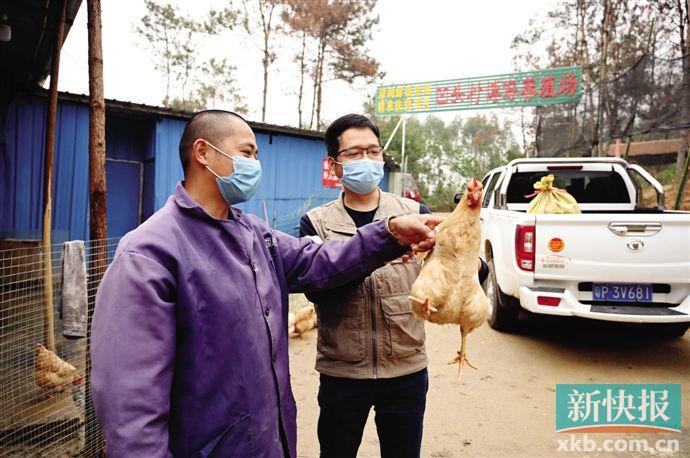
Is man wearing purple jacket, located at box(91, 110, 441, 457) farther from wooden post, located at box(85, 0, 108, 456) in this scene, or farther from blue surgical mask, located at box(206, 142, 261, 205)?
wooden post, located at box(85, 0, 108, 456)

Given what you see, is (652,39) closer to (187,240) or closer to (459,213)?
(459,213)

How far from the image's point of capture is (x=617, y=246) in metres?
4.37

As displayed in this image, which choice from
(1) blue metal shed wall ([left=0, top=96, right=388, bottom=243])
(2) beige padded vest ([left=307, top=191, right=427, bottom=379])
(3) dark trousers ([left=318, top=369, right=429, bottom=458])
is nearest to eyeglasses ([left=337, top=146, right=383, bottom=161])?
(2) beige padded vest ([left=307, top=191, right=427, bottom=379])

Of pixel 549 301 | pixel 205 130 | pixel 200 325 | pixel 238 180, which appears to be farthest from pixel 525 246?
pixel 200 325

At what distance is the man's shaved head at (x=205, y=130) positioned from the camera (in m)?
1.56

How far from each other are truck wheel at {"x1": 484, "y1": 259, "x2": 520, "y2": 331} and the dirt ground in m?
0.16

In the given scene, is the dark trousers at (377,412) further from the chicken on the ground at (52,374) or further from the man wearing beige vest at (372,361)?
the chicken on the ground at (52,374)

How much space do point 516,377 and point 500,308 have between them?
1.38m

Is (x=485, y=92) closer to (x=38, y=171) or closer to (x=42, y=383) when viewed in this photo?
(x=38, y=171)

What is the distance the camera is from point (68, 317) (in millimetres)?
3055

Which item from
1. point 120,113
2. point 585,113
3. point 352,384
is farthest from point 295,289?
point 585,113

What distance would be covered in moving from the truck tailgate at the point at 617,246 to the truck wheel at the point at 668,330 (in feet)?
5.66

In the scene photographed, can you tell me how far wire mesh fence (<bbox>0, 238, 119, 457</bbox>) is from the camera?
3133mm

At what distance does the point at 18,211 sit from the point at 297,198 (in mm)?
6738
